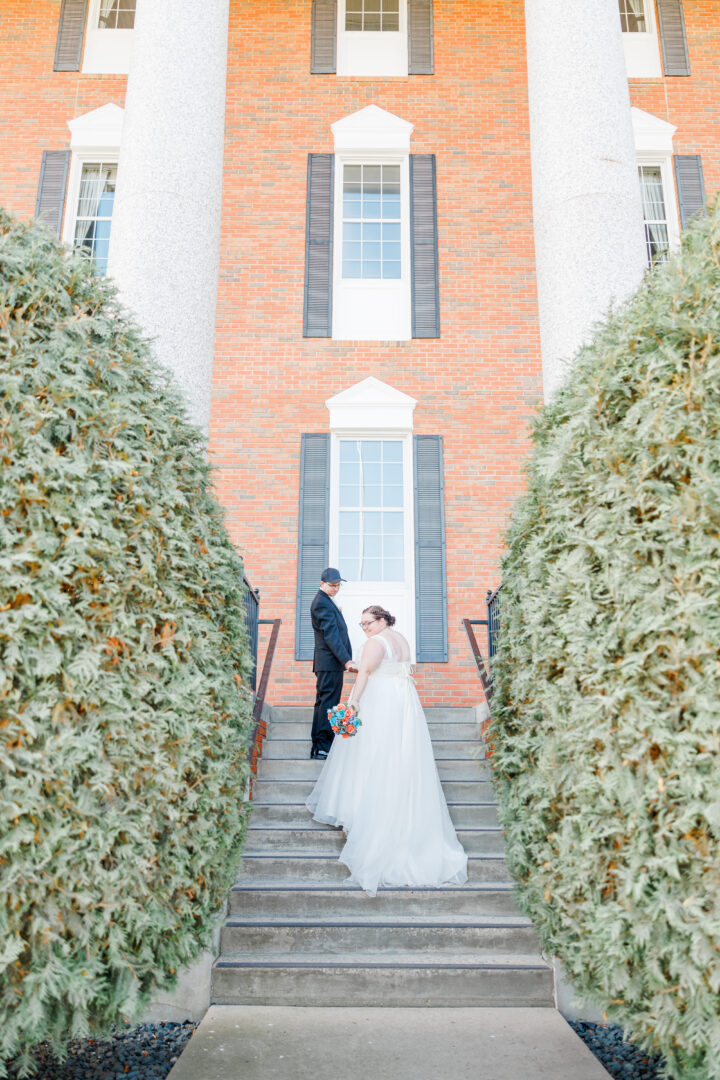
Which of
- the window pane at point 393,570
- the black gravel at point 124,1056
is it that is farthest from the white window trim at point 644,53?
the black gravel at point 124,1056

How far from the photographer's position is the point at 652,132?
10.8 meters

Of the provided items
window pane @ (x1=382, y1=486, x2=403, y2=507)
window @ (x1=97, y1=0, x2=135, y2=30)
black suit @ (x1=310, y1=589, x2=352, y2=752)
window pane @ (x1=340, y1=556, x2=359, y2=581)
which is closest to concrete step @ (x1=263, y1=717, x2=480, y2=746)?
black suit @ (x1=310, y1=589, x2=352, y2=752)

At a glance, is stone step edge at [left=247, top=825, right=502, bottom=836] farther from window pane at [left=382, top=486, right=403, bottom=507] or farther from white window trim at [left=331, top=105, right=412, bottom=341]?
white window trim at [left=331, top=105, right=412, bottom=341]

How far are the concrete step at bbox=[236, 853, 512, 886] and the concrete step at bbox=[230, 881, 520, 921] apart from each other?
0.20 metres

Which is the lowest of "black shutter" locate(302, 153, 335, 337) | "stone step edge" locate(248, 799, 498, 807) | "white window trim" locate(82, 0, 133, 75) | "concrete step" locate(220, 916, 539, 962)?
"concrete step" locate(220, 916, 539, 962)

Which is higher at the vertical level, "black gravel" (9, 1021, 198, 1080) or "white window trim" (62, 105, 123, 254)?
"white window trim" (62, 105, 123, 254)

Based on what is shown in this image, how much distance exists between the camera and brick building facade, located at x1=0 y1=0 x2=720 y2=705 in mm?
9773

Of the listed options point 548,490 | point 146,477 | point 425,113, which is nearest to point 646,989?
point 548,490

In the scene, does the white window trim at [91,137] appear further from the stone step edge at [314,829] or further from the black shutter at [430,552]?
the stone step edge at [314,829]

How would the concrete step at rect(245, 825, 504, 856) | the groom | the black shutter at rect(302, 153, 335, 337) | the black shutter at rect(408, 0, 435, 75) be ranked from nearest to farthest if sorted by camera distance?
the concrete step at rect(245, 825, 504, 856)
the groom
the black shutter at rect(302, 153, 335, 337)
the black shutter at rect(408, 0, 435, 75)

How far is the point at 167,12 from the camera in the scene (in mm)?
5988

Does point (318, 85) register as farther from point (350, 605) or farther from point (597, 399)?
point (597, 399)

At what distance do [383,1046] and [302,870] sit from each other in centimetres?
152

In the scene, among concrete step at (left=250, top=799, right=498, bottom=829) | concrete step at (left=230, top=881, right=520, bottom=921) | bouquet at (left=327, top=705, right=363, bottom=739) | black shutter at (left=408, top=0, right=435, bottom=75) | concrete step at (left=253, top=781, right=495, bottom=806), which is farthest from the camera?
black shutter at (left=408, top=0, right=435, bottom=75)
